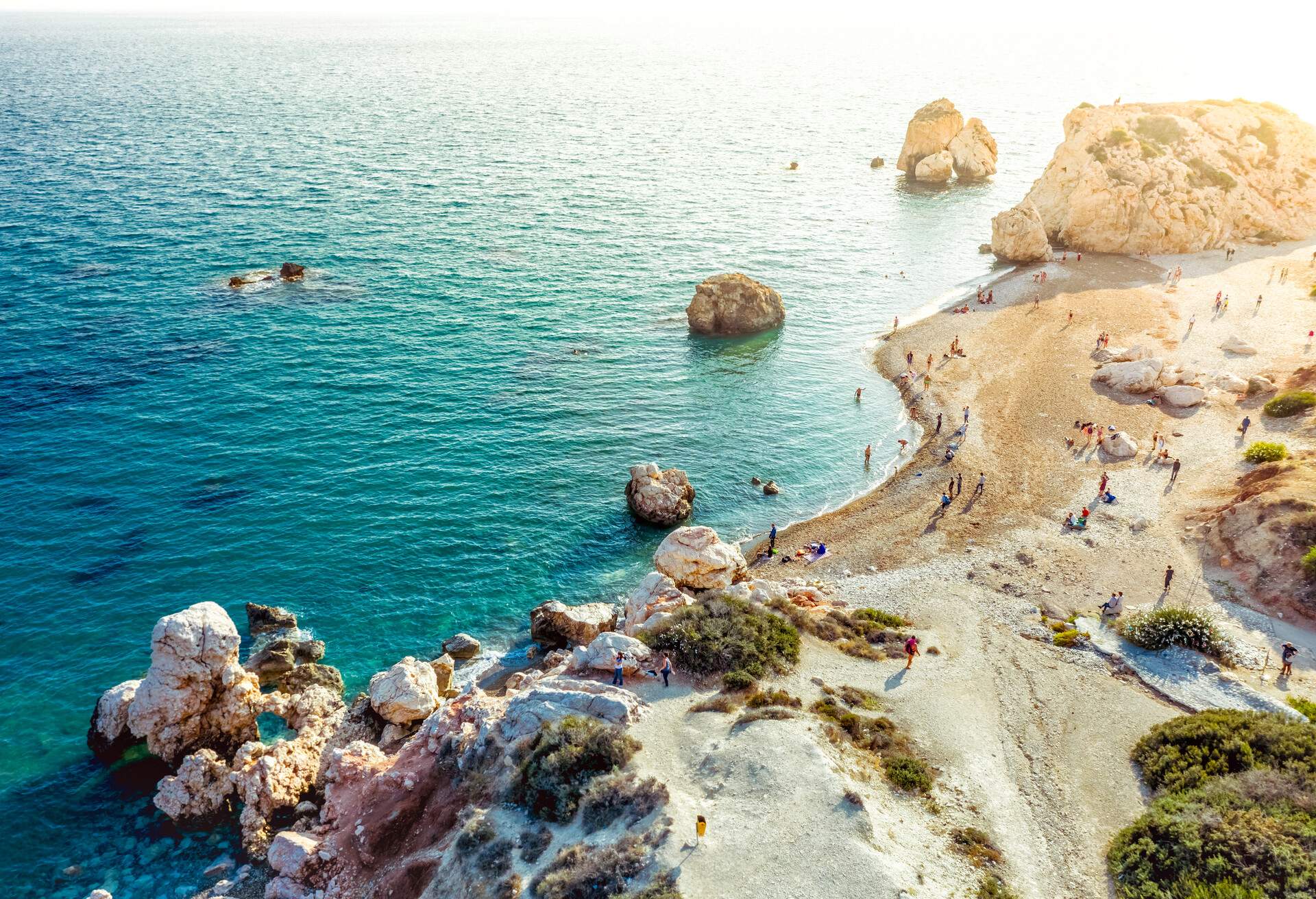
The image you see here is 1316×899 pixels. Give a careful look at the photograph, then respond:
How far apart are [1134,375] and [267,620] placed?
6220 centimetres

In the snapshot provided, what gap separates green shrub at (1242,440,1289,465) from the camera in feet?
167

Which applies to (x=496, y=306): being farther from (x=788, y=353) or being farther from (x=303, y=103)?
(x=303, y=103)

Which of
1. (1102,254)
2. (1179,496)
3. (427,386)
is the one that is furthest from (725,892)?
(1102,254)

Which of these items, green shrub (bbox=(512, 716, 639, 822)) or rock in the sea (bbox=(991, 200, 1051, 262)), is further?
rock in the sea (bbox=(991, 200, 1051, 262))

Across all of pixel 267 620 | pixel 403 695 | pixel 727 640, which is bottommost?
pixel 267 620

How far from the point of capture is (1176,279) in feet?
269

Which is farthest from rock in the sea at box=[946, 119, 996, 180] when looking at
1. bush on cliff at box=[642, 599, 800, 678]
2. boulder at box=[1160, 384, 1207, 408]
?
bush on cliff at box=[642, 599, 800, 678]

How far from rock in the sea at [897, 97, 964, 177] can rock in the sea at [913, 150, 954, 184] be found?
5.07 feet

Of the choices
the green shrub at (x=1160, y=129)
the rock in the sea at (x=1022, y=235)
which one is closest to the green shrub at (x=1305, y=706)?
the rock in the sea at (x=1022, y=235)

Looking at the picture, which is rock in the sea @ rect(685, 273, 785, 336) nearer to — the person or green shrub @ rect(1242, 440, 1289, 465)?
green shrub @ rect(1242, 440, 1289, 465)

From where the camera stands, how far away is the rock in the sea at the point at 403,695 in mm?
35844

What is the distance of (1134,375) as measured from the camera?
62812mm

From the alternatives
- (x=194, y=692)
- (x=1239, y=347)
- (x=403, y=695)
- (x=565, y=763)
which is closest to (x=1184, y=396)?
(x=1239, y=347)

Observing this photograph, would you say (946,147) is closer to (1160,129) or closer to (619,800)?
(1160,129)
